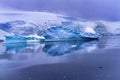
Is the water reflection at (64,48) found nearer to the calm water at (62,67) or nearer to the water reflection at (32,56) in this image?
the water reflection at (32,56)

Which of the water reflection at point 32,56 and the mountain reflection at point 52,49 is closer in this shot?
the water reflection at point 32,56

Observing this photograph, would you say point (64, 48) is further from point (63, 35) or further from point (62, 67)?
point (63, 35)

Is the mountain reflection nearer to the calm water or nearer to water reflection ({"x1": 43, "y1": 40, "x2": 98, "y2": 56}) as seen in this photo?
water reflection ({"x1": 43, "y1": 40, "x2": 98, "y2": 56})

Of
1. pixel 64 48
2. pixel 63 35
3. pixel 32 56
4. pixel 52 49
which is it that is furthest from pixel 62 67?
pixel 63 35

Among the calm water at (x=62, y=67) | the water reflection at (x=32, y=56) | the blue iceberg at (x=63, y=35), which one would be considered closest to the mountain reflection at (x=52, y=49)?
the water reflection at (x=32, y=56)

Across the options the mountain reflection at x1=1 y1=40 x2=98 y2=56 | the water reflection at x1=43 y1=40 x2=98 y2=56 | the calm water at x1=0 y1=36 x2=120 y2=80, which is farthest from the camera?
the mountain reflection at x1=1 y1=40 x2=98 y2=56

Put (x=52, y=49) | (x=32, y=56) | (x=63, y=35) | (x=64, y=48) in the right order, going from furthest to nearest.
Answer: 1. (x=63, y=35)
2. (x=64, y=48)
3. (x=52, y=49)
4. (x=32, y=56)

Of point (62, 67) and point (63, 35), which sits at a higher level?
point (63, 35)

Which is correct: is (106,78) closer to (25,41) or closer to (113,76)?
(113,76)

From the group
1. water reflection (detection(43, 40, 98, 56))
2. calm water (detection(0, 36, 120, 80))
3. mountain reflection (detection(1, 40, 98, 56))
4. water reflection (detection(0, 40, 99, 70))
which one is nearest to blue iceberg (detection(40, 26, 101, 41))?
mountain reflection (detection(1, 40, 98, 56))

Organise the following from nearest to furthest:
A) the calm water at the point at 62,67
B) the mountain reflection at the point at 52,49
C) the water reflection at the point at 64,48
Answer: the calm water at the point at 62,67 → the water reflection at the point at 64,48 → the mountain reflection at the point at 52,49

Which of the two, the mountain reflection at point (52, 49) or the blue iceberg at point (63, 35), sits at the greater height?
the blue iceberg at point (63, 35)

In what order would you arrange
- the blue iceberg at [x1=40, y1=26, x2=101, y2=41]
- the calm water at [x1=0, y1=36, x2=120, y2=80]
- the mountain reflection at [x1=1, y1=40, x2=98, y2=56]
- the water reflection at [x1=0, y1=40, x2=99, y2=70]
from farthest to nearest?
1. the blue iceberg at [x1=40, y1=26, x2=101, y2=41]
2. the mountain reflection at [x1=1, y1=40, x2=98, y2=56]
3. the water reflection at [x1=0, y1=40, x2=99, y2=70]
4. the calm water at [x1=0, y1=36, x2=120, y2=80]

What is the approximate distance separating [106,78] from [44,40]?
27934 mm
